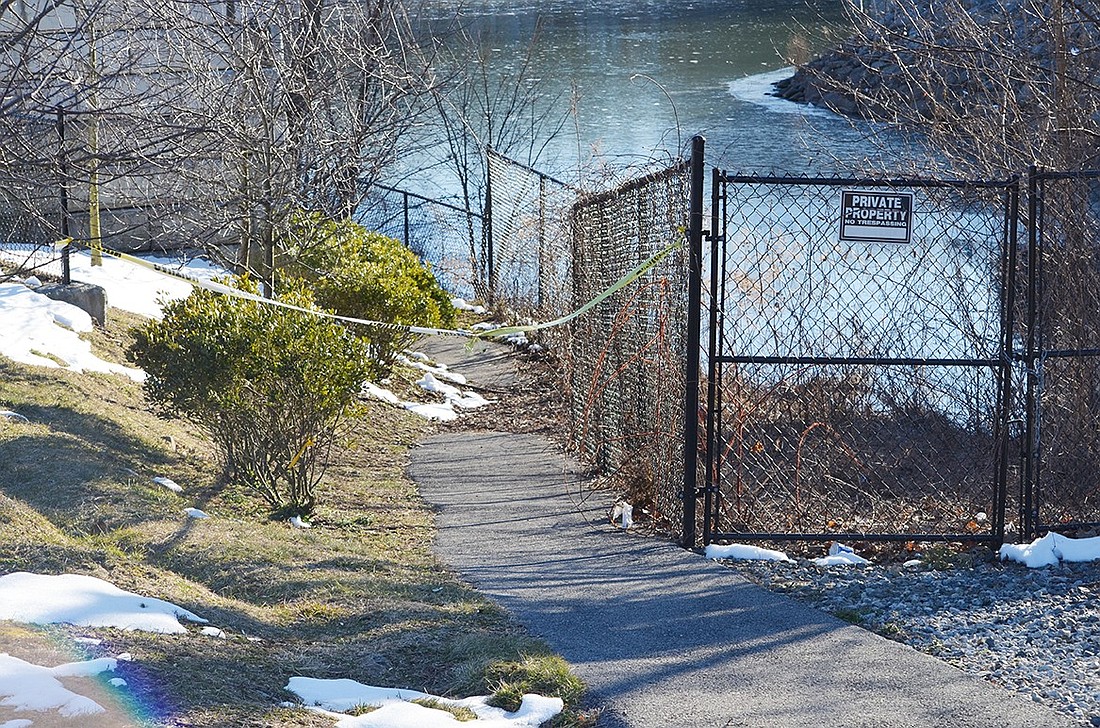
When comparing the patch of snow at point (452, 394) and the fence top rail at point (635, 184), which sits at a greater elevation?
the fence top rail at point (635, 184)

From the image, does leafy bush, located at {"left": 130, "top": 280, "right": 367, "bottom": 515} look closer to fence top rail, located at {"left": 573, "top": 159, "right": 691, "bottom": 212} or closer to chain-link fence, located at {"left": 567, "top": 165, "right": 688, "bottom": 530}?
chain-link fence, located at {"left": 567, "top": 165, "right": 688, "bottom": 530}

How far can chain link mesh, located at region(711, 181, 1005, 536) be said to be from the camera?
6.10 meters

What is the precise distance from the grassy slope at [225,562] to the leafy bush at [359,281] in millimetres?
3156

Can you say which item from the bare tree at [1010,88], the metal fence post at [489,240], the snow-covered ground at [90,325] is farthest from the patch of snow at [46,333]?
the metal fence post at [489,240]

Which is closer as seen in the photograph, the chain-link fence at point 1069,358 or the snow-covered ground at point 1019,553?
the snow-covered ground at point 1019,553

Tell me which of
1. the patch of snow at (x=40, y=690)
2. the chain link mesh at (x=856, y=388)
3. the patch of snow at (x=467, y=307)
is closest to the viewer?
the patch of snow at (x=40, y=690)

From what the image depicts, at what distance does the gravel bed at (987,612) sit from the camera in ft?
13.0

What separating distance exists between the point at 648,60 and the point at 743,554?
663 inches

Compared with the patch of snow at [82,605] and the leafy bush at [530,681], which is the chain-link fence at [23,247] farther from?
the leafy bush at [530,681]

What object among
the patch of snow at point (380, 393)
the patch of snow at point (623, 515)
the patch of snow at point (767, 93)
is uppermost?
the patch of snow at point (767, 93)

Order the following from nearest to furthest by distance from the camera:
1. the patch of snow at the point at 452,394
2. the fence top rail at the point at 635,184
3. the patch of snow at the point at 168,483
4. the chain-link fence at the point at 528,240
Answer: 1. the fence top rail at the point at 635,184
2. the patch of snow at the point at 168,483
3. the chain-link fence at the point at 528,240
4. the patch of snow at the point at 452,394

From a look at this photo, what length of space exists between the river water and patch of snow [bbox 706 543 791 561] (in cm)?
1090

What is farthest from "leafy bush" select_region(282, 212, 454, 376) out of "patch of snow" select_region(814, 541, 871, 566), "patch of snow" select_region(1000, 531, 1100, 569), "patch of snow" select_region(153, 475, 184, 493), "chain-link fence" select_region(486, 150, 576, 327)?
"patch of snow" select_region(1000, 531, 1100, 569)

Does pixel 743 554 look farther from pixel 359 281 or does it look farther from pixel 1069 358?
pixel 359 281
